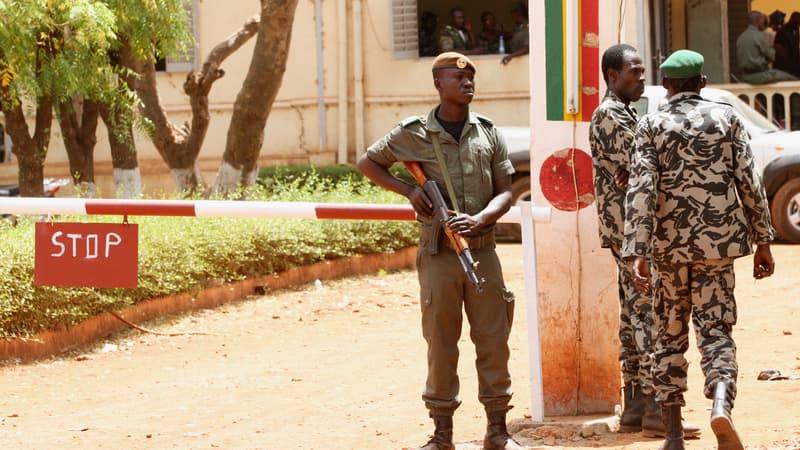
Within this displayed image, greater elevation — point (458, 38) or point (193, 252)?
point (458, 38)

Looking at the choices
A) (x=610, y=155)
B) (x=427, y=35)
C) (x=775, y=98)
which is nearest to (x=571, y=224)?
(x=610, y=155)

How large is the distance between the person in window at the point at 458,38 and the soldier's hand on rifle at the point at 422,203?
14.5 metres

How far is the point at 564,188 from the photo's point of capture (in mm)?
6734

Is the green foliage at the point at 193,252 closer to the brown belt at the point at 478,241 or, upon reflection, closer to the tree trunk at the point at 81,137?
the tree trunk at the point at 81,137

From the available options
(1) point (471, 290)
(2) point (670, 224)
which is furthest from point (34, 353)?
(2) point (670, 224)

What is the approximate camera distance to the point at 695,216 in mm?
5664

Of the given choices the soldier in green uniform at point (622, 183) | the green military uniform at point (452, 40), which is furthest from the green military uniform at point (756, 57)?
the soldier in green uniform at point (622, 183)

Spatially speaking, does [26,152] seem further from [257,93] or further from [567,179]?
[567,179]

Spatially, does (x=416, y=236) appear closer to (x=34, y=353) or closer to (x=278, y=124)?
(x=34, y=353)

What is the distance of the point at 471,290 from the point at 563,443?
3.10 feet

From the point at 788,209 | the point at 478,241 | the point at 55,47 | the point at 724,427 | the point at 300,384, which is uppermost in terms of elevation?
the point at 55,47

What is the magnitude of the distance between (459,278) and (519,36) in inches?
573

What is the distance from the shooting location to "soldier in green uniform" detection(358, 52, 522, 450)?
608 cm

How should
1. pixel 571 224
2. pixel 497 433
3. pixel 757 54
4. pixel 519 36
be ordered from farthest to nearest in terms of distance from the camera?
pixel 519 36, pixel 757 54, pixel 571 224, pixel 497 433
